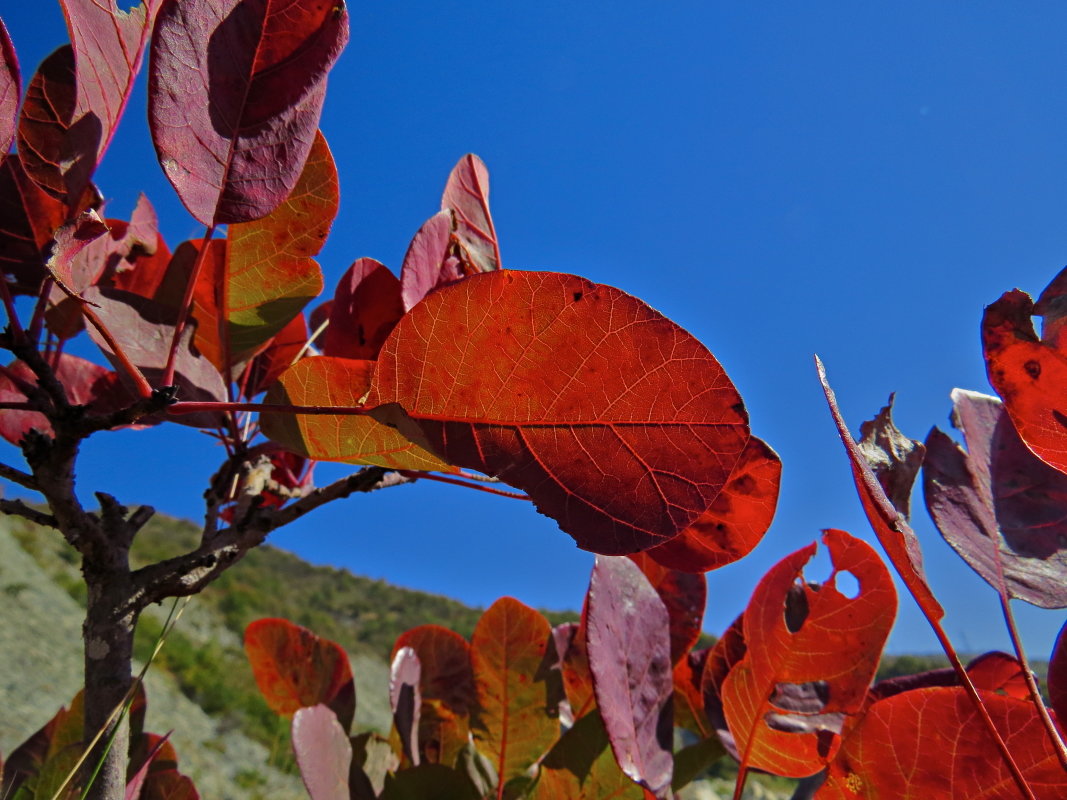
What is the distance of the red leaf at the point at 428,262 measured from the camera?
499 mm

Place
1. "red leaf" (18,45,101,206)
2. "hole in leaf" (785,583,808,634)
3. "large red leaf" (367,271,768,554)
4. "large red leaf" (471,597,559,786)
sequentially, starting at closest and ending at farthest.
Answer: "large red leaf" (367,271,768,554), "red leaf" (18,45,101,206), "hole in leaf" (785,583,808,634), "large red leaf" (471,597,559,786)

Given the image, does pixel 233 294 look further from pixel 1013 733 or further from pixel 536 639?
pixel 1013 733

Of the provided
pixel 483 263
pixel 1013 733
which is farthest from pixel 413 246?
pixel 1013 733

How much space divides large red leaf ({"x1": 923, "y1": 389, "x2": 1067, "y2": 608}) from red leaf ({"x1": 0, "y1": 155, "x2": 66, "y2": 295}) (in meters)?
0.70

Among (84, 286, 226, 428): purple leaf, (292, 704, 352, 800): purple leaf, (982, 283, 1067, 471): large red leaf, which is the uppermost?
(84, 286, 226, 428): purple leaf

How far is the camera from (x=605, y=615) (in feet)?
1.56

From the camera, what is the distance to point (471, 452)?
338 mm

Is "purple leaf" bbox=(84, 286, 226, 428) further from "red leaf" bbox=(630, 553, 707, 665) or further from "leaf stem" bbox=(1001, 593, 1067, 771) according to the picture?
"leaf stem" bbox=(1001, 593, 1067, 771)

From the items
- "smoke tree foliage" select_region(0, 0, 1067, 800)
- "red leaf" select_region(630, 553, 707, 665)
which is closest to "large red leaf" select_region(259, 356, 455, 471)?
"smoke tree foliage" select_region(0, 0, 1067, 800)

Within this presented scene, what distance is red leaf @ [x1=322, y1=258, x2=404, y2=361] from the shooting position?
0.53 meters

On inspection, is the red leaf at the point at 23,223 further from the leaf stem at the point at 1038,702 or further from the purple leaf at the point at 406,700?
the leaf stem at the point at 1038,702

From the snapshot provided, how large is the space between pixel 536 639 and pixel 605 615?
19cm

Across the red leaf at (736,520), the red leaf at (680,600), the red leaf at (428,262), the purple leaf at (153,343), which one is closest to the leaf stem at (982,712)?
the red leaf at (736,520)

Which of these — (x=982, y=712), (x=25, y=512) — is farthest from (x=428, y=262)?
(x=982, y=712)
